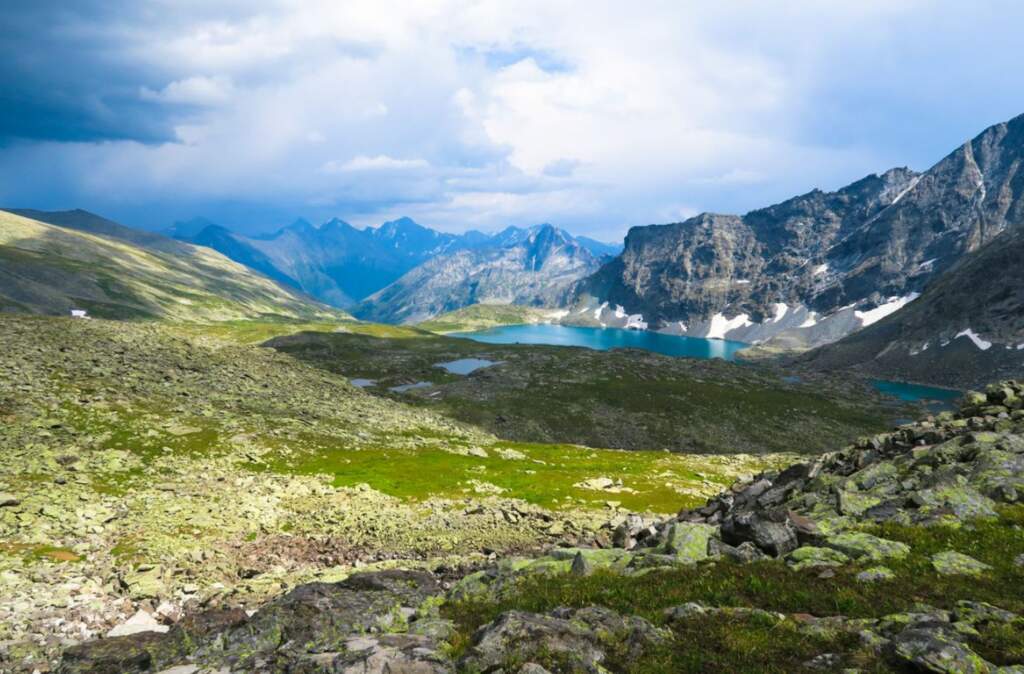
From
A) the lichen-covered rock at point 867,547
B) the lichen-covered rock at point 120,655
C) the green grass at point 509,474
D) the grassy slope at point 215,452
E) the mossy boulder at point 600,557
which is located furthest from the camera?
the green grass at point 509,474

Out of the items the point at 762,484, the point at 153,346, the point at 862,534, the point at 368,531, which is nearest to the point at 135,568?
the point at 368,531

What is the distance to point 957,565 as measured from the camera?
1589 cm

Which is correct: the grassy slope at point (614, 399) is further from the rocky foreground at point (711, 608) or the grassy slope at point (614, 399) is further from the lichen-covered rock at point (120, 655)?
the lichen-covered rock at point (120, 655)

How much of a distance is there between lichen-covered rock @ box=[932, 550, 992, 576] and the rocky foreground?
0.06 metres

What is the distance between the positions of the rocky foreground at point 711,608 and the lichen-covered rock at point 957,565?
57mm

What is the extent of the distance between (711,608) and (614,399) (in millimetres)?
127165

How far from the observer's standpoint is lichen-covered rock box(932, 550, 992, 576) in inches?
612

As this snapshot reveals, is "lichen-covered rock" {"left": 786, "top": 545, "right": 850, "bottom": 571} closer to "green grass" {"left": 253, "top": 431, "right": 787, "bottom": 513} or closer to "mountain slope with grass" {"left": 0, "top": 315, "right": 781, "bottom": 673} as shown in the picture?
"mountain slope with grass" {"left": 0, "top": 315, "right": 781, "bottom": 673}

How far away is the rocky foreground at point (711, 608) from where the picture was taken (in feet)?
38.5

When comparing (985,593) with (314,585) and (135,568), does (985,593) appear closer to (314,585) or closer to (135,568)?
(314,585)

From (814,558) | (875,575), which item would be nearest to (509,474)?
(814,558)

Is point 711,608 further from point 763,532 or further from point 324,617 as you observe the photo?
point 324,617

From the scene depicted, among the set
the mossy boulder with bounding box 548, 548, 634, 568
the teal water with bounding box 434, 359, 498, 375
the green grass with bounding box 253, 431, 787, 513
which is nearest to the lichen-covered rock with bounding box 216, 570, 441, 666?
the mossy boulder with bounding box 548, 548, 634, 568

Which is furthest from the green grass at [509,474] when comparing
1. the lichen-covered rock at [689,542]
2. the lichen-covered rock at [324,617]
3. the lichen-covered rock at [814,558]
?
the lichen-covered rock at [814,558]
